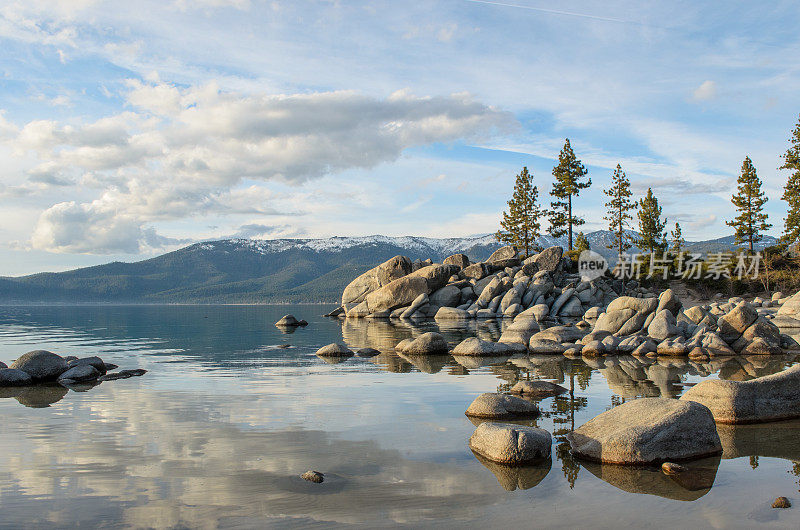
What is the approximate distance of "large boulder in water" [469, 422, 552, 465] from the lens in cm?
936

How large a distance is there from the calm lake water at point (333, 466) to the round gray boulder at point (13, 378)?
1.23m

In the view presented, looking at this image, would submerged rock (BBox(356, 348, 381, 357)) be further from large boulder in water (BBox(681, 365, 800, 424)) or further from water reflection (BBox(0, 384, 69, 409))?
large boulder in water (BBox(681, 365, 800, 424))

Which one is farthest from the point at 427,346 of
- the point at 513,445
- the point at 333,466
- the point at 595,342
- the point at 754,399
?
the point at 333,466

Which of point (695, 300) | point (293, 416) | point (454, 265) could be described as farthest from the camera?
point (695, 300)

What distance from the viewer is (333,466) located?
9.33 meters

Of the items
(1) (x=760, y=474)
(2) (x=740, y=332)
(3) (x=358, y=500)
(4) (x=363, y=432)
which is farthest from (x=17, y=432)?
(2) (x=740, y=332)

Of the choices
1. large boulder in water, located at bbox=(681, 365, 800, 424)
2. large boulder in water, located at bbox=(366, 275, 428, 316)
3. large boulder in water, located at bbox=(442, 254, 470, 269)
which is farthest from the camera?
large boulder in water, located at bbox=(442, 254, 470, 269)

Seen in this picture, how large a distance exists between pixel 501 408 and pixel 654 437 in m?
3.85

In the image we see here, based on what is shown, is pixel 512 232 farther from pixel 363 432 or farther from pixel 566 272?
pixel 363 432

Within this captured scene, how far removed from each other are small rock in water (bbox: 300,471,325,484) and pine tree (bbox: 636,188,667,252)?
3220 inches

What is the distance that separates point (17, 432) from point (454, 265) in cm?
5874

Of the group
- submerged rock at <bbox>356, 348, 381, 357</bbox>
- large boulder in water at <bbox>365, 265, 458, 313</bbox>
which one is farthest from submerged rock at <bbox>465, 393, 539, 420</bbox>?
large boulder in water at <bbox>365, 265, 458, 313</bbox>

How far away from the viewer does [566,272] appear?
69.6m

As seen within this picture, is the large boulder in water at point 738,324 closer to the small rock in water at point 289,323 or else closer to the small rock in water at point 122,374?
the small rock in water at point 122,374
